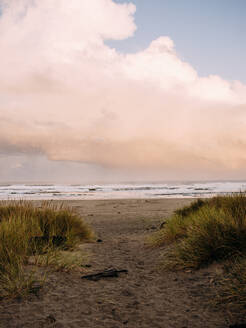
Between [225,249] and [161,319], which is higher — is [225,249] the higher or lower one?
the higher one

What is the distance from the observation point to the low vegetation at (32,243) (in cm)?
405

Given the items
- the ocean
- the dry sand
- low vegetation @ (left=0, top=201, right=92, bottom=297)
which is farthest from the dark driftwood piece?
the ocean

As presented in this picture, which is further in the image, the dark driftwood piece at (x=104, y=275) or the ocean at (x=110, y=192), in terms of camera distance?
the ocean at (x=110, y=192)

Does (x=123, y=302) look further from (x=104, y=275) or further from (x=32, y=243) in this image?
(x=32, y=243)

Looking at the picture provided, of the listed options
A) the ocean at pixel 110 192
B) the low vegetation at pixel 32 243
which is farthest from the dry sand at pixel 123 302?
the ocean at pixel 110 192

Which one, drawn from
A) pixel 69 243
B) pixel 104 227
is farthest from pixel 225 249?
pixel 104 227

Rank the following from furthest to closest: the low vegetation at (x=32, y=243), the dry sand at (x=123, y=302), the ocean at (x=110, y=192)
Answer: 1. the ocean at (x=110, y=192)
2. the low vegetation at (x=32, y=243)
3. the dry sand at (x=123, y=302)

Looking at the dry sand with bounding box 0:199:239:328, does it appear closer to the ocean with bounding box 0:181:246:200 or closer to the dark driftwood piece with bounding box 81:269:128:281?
the dark driftwood piece with bounding box 81:269:128:281

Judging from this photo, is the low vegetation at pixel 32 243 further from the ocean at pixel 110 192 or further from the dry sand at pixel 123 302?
the ocean at pixel 110 192

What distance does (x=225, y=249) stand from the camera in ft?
17.0

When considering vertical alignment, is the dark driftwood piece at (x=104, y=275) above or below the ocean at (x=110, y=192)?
below

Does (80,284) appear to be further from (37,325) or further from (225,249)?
(225,249)

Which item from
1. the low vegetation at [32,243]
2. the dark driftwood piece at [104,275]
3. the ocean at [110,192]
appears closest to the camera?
the low vegetation at [32,243]

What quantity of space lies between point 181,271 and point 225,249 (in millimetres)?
821
